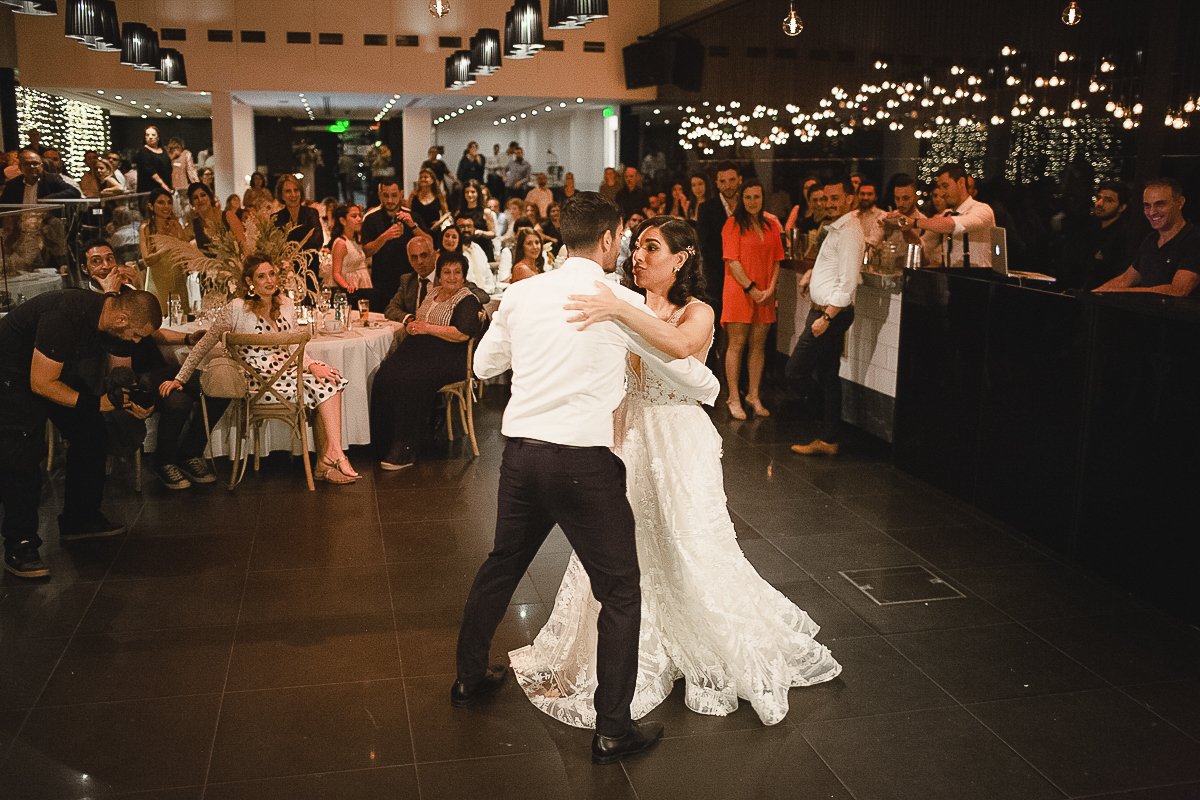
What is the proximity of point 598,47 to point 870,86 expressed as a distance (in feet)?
24.0

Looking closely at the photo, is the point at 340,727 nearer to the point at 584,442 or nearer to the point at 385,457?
the point at 584,442

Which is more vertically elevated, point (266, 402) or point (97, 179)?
point (97, 179)

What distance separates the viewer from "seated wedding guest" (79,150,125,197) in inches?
507

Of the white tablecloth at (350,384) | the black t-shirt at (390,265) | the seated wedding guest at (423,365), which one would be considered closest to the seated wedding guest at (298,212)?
the black t-shirt at (390,265)

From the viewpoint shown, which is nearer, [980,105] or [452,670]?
[452,670]

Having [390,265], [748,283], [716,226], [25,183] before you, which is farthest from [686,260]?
[25,183]

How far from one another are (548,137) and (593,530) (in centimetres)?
1654

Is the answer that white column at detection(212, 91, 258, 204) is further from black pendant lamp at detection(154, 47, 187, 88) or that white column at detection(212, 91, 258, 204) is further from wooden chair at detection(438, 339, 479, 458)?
wooden chair at detection(438, 339, 479, 458)

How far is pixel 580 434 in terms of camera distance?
115 inches

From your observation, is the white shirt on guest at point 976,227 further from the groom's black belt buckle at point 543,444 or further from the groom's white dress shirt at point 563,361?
the groom's black belt buckle at point 543,444

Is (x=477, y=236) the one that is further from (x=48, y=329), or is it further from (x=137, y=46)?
(x=48, y=329)

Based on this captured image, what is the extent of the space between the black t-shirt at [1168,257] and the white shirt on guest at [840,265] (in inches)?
60.1

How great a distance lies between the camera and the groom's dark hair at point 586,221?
9.49 ft

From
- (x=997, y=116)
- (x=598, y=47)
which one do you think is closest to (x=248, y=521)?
(x=997, y=116)
